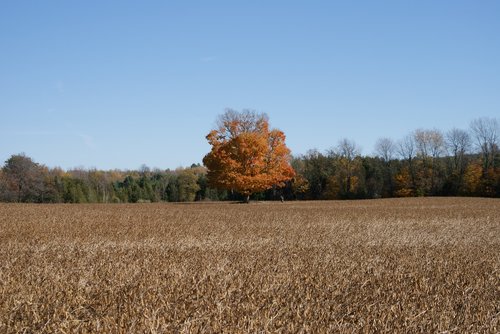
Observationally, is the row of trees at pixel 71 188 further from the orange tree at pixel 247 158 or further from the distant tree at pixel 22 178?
the orange tree at pixel 247 158

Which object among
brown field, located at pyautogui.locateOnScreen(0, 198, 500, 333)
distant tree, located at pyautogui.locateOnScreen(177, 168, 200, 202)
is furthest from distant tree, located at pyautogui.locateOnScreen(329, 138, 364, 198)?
brown field, located at pyautogui.locateOnScreen(0, 198, 500, 333)

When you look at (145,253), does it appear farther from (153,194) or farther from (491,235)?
(153,194)

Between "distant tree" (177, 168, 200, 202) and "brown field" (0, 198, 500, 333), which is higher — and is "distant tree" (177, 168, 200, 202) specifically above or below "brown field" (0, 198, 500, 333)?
above

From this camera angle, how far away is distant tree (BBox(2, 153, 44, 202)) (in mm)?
72875

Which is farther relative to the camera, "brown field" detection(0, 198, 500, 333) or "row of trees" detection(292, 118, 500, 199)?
"row of trees" detection(292, 118, 500, 199)

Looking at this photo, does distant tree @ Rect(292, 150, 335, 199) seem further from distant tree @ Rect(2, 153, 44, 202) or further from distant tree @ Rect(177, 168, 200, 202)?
distant tree @ Rect(2, 153, 44, 202)

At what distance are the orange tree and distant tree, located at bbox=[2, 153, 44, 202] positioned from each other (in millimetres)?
→ 36400

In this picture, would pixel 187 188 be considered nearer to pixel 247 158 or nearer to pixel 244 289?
pixel 247 158

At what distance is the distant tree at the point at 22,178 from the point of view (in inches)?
2869

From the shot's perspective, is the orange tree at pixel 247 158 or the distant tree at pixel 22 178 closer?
the orange tree at pixel 247 158

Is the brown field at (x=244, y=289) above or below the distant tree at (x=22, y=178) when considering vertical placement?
below

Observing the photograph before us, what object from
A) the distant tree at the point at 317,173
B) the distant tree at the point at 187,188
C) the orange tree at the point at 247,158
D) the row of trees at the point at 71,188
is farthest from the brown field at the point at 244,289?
the distant tree at the point at 187,188

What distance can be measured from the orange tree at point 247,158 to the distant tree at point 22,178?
36.4m

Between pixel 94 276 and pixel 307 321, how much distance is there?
2.85 meters
